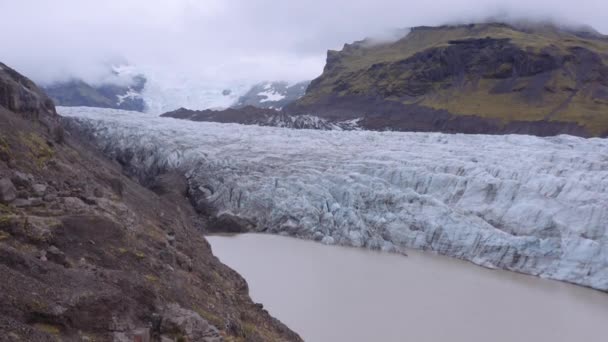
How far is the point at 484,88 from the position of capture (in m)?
58.9

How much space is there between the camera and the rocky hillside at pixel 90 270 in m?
5.49

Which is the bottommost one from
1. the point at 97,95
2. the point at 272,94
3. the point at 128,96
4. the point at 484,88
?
the point at 128,96

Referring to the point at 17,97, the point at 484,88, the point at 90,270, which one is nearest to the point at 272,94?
the point at 484,88

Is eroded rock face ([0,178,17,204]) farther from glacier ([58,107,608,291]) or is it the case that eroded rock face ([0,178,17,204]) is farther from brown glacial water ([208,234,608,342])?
glacier ([58,107,608,291])

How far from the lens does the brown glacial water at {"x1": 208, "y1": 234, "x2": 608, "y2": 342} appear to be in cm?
1166

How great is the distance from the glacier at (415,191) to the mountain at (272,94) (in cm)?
8261

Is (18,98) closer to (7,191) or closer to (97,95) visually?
(7,191)

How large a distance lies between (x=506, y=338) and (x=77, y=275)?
29.9 ft

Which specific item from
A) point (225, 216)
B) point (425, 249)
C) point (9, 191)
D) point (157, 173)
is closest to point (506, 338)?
point (425, 249)

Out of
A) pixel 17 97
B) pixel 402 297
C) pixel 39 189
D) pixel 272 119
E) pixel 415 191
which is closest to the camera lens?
pixel 39 189

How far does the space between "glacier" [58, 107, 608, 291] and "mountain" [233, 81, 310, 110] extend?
82606 mm

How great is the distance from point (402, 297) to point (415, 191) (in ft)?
27.2

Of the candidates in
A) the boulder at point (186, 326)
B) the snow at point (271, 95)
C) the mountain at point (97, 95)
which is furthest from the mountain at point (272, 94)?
the boulder at point (186, 326)

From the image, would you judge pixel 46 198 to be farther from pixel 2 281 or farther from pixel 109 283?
pixel 2 281
